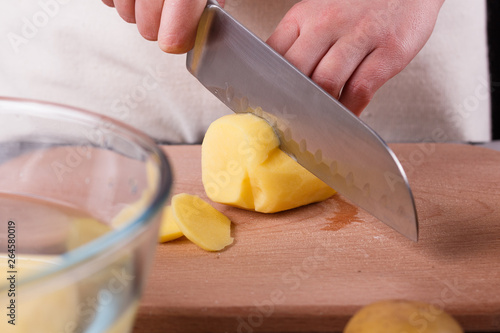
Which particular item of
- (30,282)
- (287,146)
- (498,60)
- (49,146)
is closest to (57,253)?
(49,146)

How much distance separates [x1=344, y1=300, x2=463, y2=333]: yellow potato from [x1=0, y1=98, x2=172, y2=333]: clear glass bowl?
1.07ft

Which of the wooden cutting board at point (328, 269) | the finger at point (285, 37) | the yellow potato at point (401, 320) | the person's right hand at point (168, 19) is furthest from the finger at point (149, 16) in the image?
the yellow potato at point (401, 320)

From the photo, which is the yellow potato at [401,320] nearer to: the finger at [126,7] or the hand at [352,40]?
the hand at [352,40]

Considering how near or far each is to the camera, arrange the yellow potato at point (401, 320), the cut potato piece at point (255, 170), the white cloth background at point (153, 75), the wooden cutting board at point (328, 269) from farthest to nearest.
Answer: the white cloth background at point (153, 75), the cut potato piece at point (255, 170), the wooden cutting board at point (328, 269), the yellow potato at point (401, 320)

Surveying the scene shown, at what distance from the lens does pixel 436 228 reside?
1147mm

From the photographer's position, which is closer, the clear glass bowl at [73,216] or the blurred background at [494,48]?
the clear glass bowl at [73,216]

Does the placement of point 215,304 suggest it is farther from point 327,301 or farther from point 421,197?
point 421,197

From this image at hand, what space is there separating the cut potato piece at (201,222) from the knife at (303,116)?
207mm

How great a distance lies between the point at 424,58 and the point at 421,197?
22.2 inches

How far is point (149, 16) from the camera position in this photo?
1217mm

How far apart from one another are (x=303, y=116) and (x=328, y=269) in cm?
31

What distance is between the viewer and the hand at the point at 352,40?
4.09ft

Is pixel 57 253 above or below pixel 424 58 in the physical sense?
below

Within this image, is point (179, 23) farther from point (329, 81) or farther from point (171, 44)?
point (329, 81)
